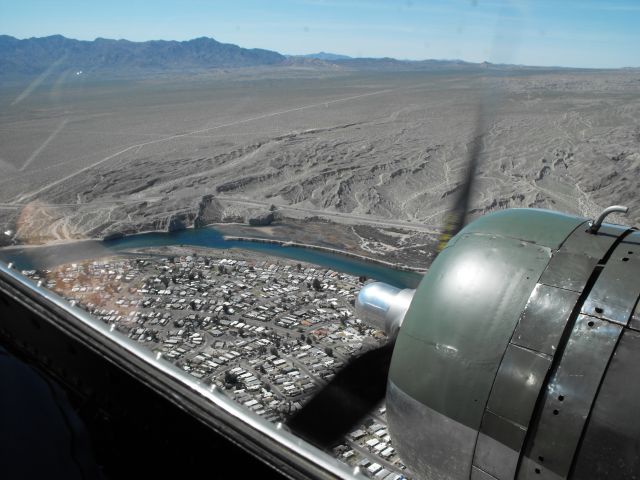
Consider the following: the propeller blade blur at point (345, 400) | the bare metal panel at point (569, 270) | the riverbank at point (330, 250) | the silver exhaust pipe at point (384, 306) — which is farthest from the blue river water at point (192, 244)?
the bare metal panel at point (569, 270)

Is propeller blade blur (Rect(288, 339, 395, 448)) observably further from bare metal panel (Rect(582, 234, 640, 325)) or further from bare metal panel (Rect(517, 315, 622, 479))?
bare metal panel (Rect(582, 234, 640, 325))

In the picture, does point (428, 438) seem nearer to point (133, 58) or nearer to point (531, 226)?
point (531, 226)

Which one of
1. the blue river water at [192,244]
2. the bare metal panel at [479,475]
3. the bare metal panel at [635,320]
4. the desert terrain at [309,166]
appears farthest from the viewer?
the desert terrain at [309,166]

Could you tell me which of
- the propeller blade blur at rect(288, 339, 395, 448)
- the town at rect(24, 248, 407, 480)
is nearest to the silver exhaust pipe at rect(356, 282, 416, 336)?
the propeller blade blur at rect(288, 339, 395, 448)

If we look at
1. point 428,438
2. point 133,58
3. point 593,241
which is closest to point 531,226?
point 593,241

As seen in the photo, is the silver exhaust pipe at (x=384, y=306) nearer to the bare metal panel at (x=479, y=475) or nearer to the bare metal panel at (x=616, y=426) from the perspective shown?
the bare metal panel at (x=479, y=475)

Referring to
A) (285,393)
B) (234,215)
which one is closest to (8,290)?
(285,393)

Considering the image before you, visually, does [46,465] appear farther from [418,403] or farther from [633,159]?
[633,159]
